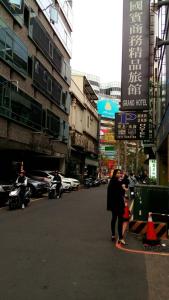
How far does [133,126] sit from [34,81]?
9.47 metres

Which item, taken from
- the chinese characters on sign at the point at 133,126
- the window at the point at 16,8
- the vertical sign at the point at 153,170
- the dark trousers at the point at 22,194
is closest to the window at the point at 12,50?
the window at the point at 16,8

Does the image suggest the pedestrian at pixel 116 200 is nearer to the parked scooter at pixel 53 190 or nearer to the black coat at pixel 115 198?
the black coat at pixel 115 198

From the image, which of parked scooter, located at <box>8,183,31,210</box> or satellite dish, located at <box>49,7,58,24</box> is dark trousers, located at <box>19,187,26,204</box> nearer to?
parked scooter, located at <box>8,183,31,210</box>

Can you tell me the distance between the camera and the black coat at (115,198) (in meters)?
11.2

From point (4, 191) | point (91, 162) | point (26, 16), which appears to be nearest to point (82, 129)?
point (91, 162)

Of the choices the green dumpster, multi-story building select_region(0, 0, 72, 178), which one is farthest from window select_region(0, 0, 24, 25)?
the green dumpster

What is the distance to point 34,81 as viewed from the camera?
3588 centimetres

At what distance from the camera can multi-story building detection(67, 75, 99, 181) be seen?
5947cm

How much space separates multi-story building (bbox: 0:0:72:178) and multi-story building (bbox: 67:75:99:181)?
25.4 feet

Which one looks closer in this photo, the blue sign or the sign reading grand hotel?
the sign reading grand hotel

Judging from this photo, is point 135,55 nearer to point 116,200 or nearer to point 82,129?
point 116,200

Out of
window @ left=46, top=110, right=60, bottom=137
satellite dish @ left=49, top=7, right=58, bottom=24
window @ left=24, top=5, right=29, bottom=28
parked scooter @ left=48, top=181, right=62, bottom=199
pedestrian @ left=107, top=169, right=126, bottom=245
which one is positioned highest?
satellite dish @ left=49, top=7, right=58, bottom=24

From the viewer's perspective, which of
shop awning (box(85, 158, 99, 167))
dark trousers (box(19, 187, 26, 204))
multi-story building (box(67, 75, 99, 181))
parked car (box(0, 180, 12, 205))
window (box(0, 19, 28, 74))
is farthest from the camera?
shop awning (box(85, 158, 99, 167))

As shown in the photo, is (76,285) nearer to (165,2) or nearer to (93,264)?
(93,264)
